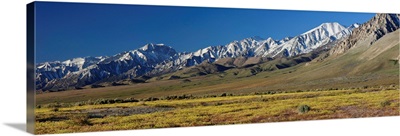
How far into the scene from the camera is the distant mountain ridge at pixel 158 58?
21.2 metres

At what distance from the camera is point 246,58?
80.8 feet

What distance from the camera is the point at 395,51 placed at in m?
26.4

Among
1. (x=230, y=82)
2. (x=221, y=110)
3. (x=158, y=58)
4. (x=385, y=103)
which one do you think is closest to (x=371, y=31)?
(x=385, y=103)

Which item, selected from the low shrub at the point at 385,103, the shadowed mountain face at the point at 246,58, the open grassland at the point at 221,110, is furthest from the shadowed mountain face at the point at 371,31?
the low shrub at the point at 385,103

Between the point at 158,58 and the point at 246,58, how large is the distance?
3.68 meters

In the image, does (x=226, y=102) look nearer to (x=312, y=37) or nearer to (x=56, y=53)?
(x=312, y=37)

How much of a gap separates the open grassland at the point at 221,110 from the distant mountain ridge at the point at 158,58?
94 centimetres

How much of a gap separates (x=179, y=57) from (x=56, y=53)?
4164 mm

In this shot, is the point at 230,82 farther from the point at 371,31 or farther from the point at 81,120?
the point at 371,31

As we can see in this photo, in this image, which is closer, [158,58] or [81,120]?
[81,120]

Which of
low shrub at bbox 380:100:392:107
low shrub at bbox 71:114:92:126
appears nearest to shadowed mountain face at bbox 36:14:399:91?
low shrub at bbox 71:114:92:126

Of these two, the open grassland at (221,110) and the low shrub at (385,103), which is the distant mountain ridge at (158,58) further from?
the low shrub at (385,103)

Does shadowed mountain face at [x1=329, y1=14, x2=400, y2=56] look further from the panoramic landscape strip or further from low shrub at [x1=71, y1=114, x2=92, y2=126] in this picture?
low shrub at [x1=71, y1=114, x2=92, y2=126]

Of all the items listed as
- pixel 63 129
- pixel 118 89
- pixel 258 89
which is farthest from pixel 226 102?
pixel 63 129
